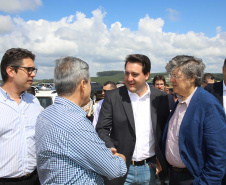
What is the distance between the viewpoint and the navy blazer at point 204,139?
192 centimetres

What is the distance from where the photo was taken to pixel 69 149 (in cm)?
137

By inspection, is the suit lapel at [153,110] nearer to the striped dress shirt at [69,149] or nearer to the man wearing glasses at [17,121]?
the striped dress shirt at [69,149]

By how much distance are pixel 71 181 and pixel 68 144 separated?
31 cm

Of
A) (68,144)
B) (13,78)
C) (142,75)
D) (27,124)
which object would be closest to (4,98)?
(13,78)

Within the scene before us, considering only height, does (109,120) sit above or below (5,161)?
above

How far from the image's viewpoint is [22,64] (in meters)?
2.39

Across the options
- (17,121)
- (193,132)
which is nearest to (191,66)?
(193,132)

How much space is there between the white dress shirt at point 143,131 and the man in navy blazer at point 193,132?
0.24 m

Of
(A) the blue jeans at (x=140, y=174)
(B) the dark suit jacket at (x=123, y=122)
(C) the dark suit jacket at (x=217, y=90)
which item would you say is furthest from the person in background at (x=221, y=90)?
(A) the blue jeans at (x=140, y=174)

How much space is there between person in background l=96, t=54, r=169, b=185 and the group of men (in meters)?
0.01

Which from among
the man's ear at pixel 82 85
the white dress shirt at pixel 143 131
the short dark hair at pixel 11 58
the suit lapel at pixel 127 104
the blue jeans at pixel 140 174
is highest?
the short dark hair at pixel 11 58

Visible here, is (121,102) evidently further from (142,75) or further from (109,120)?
(142,75)

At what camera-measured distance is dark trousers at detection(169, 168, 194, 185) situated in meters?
2.16

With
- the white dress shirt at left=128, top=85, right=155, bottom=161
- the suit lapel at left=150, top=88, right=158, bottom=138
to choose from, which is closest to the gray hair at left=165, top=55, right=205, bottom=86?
the suit lapel at left=150, top=88, right=158, bottom=138
